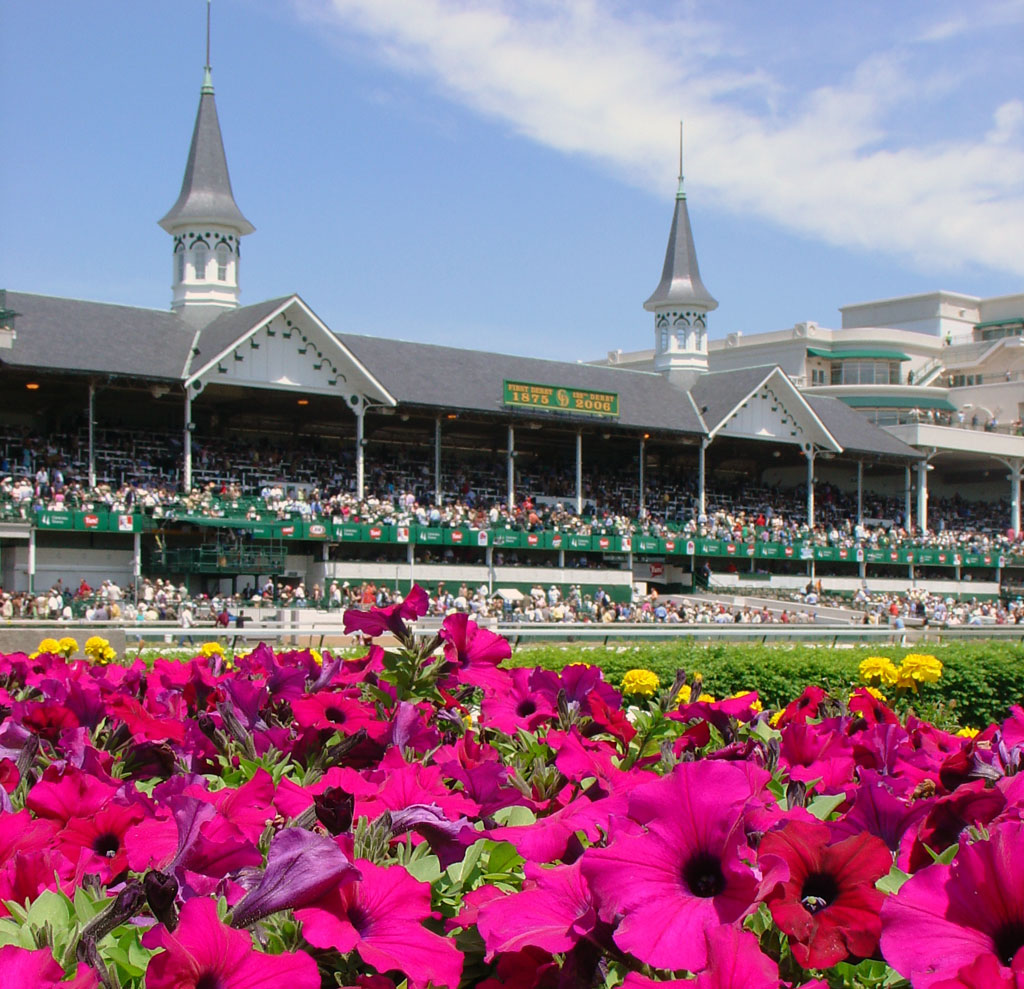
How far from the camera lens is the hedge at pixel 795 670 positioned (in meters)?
13.9

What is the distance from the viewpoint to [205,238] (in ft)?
142

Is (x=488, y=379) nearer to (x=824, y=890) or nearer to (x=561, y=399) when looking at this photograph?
(x=561, y=399)

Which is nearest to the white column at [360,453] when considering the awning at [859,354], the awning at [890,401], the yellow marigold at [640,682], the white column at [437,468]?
the white column at [437,468]

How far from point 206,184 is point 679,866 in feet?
146

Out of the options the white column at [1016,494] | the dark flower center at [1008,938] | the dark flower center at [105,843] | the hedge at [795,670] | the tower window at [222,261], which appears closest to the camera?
the dark flower center at [1008,938]

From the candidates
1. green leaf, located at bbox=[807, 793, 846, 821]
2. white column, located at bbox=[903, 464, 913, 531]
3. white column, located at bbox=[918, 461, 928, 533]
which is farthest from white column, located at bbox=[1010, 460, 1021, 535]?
green leaf, located at bbox=[807, 793, 846, 821]

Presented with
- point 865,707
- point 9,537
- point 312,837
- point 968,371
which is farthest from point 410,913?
point 968,371

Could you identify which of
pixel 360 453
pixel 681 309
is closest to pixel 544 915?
pixel 360 453

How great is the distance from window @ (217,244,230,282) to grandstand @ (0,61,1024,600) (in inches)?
4.1

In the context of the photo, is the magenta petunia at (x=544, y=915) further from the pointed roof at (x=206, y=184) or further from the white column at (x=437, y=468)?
the pointed roof at (x=206, y=184)

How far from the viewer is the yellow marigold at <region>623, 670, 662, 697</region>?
5.84 meters

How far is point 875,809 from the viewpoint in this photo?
99.7 inches

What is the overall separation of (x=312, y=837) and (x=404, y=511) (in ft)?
121

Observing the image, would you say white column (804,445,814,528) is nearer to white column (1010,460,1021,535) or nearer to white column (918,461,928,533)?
white column (918,461,928,533)
